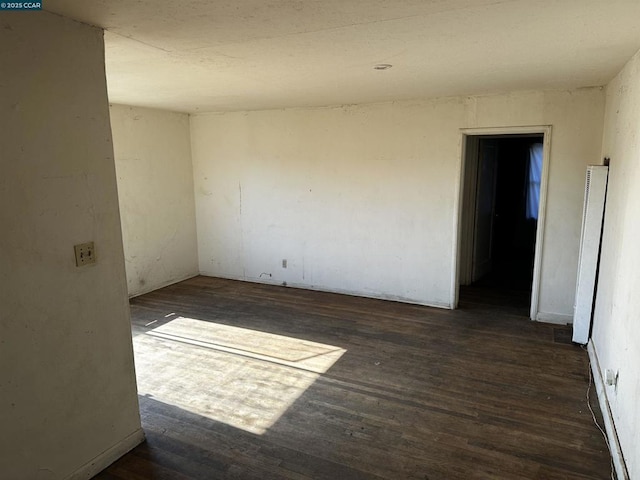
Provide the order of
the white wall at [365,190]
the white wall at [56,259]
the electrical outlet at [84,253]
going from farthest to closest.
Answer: the white wall at [365,190] → the electrical outlet at [84,253] → the white wall at [56,259]

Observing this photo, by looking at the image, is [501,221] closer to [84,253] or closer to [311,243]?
[311,243]

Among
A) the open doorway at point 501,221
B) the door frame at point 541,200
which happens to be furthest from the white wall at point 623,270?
the open doorway at point 501,221

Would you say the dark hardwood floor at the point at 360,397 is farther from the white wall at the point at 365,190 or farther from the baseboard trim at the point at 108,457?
the white wall at the point at 365,190

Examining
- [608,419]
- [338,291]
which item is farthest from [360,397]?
[338,291]

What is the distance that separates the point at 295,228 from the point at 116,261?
3421mm

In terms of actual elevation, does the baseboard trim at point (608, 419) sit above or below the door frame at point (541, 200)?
below

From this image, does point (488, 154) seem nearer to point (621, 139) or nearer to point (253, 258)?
point (621, 139)

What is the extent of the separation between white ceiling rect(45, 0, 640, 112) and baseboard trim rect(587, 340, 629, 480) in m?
2.16

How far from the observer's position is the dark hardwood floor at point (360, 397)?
2.38 m

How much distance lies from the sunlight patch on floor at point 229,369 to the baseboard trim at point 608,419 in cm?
189

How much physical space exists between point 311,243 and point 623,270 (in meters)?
3.54

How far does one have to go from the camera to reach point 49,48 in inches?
76.4

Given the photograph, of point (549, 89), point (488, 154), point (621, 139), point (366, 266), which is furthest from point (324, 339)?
point (488, 154)

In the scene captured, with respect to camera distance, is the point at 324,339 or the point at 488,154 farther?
the point at 488,154
